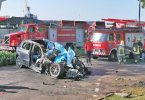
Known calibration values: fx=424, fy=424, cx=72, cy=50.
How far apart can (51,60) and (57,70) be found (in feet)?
3.79

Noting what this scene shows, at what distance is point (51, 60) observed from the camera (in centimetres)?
2086

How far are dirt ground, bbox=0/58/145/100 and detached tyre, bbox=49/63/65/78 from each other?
34 cm

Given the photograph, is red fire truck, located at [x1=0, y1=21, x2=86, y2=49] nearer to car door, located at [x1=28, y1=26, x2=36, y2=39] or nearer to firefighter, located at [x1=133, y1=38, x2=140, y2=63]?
car door, located at [x1=28, y1=26, x2=36, y2=39]

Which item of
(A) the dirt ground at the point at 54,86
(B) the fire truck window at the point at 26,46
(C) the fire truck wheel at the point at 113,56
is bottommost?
(A) the dirt ground at the point at 54,86

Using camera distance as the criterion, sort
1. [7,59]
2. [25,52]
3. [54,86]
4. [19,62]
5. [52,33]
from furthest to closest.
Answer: [52,33], [7,59], [19,62], [25,52], [54,86]

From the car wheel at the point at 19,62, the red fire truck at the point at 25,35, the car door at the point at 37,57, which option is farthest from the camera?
the red fire truck at the point at 25,35

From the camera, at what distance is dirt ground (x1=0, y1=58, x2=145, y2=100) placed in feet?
46.3

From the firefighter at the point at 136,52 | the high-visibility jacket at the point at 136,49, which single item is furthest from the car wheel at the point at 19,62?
the high-visibility jacket at the point at 136,49

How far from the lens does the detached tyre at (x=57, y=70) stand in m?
19.6

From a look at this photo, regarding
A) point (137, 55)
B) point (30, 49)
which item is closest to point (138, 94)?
point (30, 49)

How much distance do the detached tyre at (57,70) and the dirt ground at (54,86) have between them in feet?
1.13

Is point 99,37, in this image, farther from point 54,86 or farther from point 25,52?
point 54,86

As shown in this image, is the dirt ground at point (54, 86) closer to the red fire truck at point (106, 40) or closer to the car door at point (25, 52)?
the car door at point (25, 52)

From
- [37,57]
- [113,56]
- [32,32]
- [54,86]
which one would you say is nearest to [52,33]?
[32,32]
